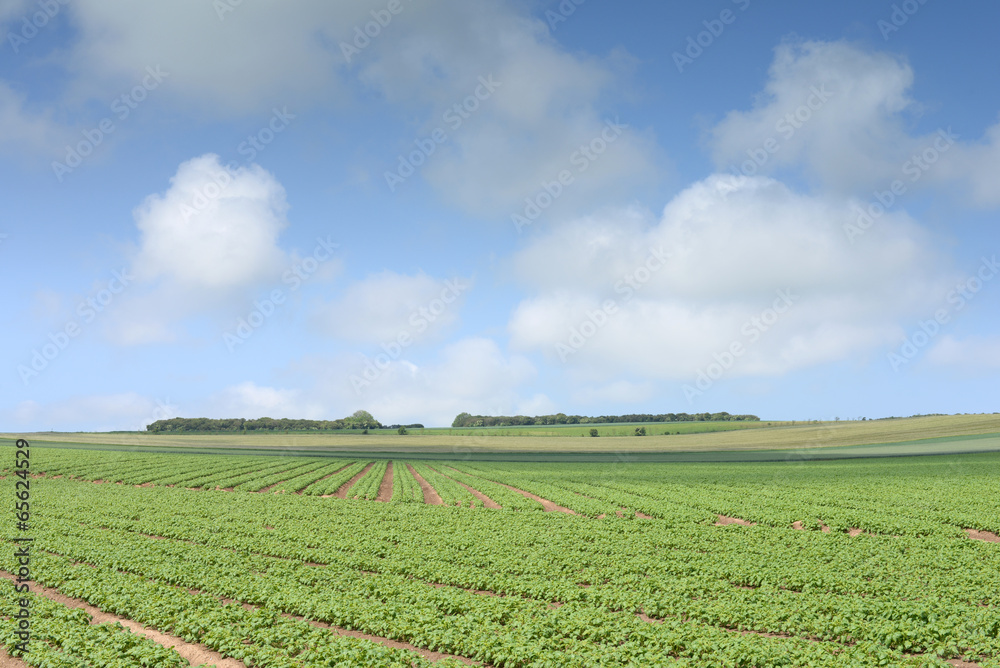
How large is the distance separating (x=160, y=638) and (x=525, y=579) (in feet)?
36.7

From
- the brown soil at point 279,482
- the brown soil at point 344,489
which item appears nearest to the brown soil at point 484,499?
the brown soil at point 344,489

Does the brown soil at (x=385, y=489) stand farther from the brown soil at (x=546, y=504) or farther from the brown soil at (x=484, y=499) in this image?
the brown soil at (x=546, y=504)

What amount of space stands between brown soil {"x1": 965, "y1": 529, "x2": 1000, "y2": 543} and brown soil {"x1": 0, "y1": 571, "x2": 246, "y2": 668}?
1273 inches

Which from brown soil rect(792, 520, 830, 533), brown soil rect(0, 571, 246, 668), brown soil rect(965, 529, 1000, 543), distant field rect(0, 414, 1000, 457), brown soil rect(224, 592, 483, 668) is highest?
brown soil rect(0, 571, 246, 668)

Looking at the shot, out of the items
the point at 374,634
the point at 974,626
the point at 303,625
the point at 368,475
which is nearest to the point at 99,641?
the point at 303,625

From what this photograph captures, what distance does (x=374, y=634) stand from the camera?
1558 cm

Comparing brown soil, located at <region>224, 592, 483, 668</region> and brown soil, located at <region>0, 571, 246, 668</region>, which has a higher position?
brown soil, located at <region>0, 571, 246, 668</region>

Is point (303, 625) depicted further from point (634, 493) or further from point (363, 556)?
point (634, 493)

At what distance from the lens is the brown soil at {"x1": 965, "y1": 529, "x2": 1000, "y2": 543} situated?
2789 cm

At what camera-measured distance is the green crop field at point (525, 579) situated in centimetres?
1430

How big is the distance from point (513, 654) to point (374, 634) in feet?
13.4

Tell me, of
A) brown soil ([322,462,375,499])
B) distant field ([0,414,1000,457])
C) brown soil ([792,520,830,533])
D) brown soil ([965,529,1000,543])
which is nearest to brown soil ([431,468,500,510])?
brown soil ([322,462,375,499])

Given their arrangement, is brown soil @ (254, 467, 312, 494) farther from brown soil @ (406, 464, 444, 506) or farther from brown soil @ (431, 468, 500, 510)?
brown soil @ (431, 468, 500, 510)

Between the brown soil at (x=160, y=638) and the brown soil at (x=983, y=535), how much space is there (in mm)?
32330
